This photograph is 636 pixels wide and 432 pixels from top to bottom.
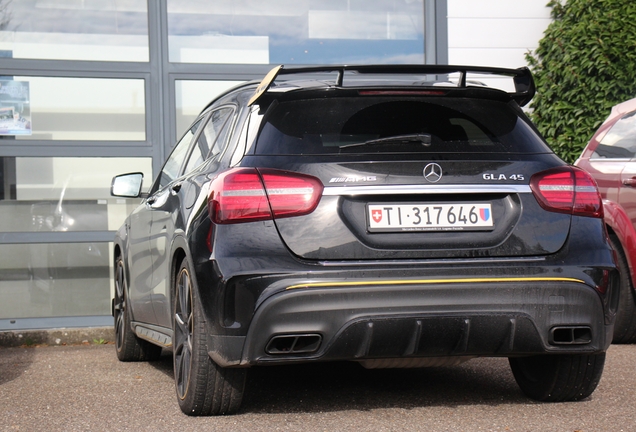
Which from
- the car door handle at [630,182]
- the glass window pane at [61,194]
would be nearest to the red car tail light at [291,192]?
the car door handle at [630,182]

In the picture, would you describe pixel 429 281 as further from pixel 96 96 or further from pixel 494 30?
pixel 494 30

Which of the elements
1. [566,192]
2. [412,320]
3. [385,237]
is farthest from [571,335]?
[385,237]

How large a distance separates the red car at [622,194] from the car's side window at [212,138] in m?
3.35

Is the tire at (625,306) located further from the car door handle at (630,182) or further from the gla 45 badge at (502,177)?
the gla 45 badge at (502,177)

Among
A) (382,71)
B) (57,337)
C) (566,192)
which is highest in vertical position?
(382,71)

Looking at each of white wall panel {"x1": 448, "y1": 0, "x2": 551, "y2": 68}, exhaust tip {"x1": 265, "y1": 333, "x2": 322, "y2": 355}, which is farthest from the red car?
exhaust tip {"x1": 265, "y1": 333, "x2": 322, "y2": 355}

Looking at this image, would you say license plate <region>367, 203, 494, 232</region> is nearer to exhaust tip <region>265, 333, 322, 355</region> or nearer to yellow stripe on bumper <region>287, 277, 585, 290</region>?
yellow stripe on bumper <region>287, 277, 585, 290</region>

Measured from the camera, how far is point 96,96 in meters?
9.65

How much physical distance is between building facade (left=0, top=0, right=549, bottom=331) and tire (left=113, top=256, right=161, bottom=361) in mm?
1774

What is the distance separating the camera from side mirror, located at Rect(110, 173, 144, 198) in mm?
6680

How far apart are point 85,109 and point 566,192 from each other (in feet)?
20.3

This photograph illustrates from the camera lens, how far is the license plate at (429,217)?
428 cm

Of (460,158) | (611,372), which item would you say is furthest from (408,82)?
(611,372)

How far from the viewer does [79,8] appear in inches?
383
